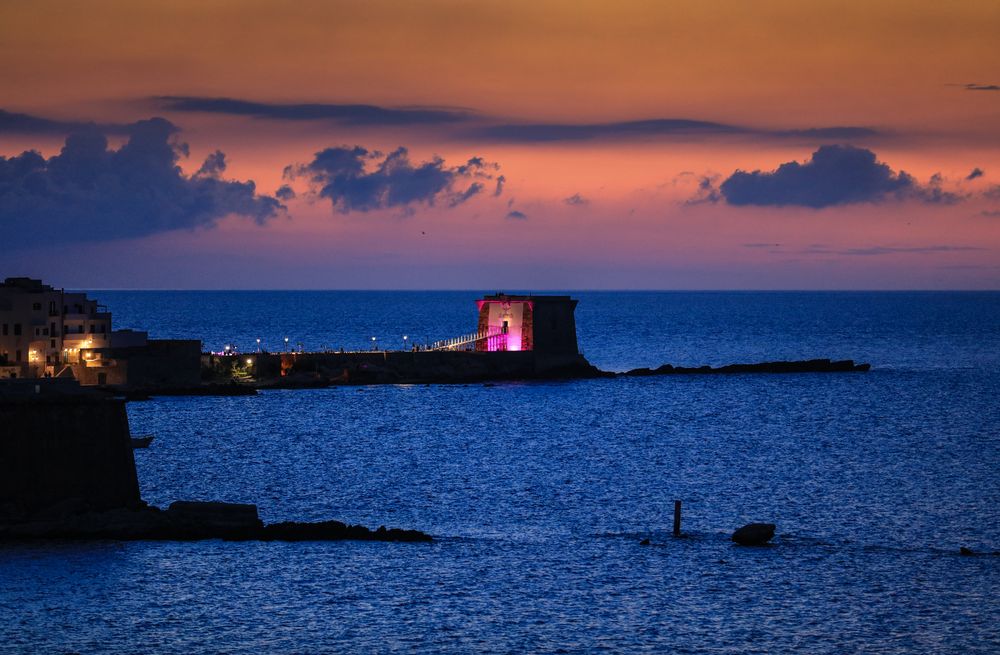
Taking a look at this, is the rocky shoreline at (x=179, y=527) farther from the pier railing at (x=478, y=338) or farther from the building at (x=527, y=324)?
the pier railing at (x=478, y=338)

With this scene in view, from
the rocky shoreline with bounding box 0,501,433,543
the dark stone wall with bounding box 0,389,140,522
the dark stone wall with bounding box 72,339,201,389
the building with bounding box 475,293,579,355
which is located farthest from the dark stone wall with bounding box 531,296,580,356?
the dark stone wall with bounding box 0,389,140,522

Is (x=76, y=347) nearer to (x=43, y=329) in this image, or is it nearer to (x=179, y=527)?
(x=43, y=329)

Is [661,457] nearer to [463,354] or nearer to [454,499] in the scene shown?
[454,499]

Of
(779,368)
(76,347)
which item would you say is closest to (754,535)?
(76,347)

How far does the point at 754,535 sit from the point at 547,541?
676 centimetres

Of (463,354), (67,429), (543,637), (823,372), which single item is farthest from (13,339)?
(823,372)

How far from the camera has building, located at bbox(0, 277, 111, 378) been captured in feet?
274

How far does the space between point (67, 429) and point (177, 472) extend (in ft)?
61.3

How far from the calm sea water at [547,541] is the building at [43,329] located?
6.59 meters

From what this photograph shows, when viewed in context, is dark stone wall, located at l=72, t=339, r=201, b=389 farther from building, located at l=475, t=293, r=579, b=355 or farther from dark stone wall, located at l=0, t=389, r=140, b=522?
dark stone wall, located at l=0, t=389, r=140, b=522

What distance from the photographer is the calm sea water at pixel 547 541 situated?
35531 millimetres

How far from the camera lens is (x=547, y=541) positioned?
46.1 metres

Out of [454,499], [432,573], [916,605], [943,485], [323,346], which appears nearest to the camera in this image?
[916,605]

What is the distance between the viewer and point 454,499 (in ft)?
179
